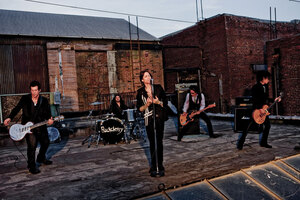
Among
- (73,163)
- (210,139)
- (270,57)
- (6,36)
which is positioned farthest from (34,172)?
(270,57)

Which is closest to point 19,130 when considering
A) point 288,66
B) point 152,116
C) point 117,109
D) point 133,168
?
point 133,168

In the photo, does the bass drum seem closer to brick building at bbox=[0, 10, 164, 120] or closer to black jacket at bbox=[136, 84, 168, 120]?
black jacket at bbox=[136, 84, 168, 120]

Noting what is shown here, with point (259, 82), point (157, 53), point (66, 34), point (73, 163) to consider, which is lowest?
point (73, 163)

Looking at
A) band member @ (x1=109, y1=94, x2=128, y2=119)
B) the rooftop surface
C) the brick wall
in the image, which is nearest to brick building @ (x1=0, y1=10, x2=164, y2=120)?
band member @ (x1=109, y1=94, x2=128, y2=119)

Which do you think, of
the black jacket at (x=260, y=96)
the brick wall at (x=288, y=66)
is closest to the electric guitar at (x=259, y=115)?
the black jacket at (x=260, y=96)

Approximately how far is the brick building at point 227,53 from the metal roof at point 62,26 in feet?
12.7

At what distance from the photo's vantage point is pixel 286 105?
547 inches

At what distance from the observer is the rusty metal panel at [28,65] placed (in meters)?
14.9

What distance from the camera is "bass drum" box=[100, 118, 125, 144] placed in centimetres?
740

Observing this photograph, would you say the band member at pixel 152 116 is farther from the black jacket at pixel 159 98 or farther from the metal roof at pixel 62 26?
the metal roof at pixel 62 26

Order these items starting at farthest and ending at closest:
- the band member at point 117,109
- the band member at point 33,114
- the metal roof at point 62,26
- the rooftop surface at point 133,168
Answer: the metal roof at point 62,26, the band member at point 117,109, the band member at point 33,114, the rooftop surface at point 133,168

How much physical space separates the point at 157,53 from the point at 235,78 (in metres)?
6.53

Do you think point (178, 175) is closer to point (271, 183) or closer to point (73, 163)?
point (271, 183)

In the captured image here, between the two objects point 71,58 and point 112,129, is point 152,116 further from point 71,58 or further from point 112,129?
point 71,58
